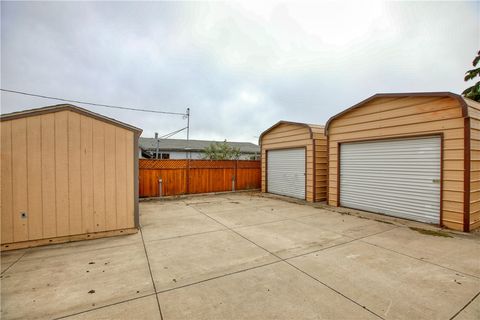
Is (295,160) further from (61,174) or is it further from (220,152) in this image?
(220,152)

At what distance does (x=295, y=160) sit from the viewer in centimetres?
893

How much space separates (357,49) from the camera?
8086mm

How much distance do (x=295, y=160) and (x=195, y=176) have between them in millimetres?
4527

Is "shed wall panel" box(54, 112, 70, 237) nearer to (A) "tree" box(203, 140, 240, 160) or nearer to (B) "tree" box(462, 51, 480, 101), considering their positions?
(B) "tree" box(462, 51, 480, 101)

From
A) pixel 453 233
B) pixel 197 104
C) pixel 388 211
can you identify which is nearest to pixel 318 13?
pixel 388 211

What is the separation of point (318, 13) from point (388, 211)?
6.20 meters

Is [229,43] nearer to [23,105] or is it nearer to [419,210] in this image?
[419,210]

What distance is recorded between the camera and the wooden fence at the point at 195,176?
8.80 meters

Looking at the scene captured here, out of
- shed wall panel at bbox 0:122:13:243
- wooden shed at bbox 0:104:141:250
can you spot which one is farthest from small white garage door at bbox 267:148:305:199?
shed wall panel at bbox 0:122:13:243

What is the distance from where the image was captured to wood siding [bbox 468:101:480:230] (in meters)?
4.49

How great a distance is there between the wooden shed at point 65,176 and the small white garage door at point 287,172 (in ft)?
20.5

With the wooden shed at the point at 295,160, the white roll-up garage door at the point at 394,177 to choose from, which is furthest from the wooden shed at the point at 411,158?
the wooden shed at the point at 295,160

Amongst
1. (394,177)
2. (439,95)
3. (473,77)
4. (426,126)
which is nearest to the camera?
(439,95)

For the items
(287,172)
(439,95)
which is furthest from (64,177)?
(439,95)
